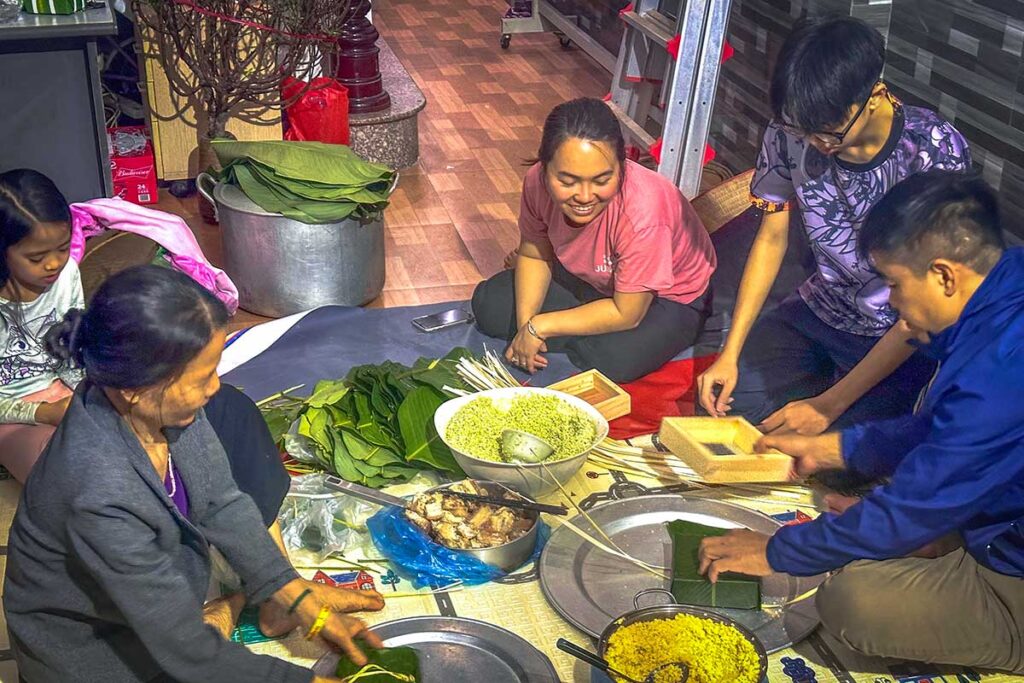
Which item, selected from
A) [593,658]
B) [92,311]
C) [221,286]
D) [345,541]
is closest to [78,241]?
[221,286]

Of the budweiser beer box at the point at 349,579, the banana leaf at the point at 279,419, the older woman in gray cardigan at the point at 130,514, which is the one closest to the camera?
the older woman in gray cardigan at the point at 130,514

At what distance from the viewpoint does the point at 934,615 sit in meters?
1.92

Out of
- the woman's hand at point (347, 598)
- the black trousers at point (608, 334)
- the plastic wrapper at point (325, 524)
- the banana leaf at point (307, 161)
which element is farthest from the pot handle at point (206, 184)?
the woman's hand at point (347, 598)

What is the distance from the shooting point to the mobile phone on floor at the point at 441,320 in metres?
3.38

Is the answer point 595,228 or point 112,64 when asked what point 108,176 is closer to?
point 112,64

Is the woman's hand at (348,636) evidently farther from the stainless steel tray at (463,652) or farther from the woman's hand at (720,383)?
the woman's hand at (720,383)

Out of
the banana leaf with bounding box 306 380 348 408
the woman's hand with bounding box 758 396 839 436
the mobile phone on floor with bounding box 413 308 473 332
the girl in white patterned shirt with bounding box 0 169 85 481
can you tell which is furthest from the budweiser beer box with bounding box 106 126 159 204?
the woman's hand with bounding box 758 396 839 436

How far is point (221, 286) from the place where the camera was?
9.57 ft

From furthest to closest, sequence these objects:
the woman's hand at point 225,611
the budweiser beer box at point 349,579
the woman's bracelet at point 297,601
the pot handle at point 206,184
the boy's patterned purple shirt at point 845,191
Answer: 1. the pot handle at point 206,184
2. the boy's patterned purple shirt at point 845,191
3. the budweiser beer box at point 349,579
4. the woman's hand at point 225,611
5. the woman's bracelet at point 297,601

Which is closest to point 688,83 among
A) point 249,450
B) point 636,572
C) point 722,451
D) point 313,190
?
point 313,190

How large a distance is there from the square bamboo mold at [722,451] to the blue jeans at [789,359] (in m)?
0.39

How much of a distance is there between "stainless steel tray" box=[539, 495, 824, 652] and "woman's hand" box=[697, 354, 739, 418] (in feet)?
1.30

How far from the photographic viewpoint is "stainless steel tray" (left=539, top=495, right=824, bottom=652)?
2.01 meters

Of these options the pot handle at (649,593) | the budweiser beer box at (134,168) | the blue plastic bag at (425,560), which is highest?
the pot handle at (649,593)
